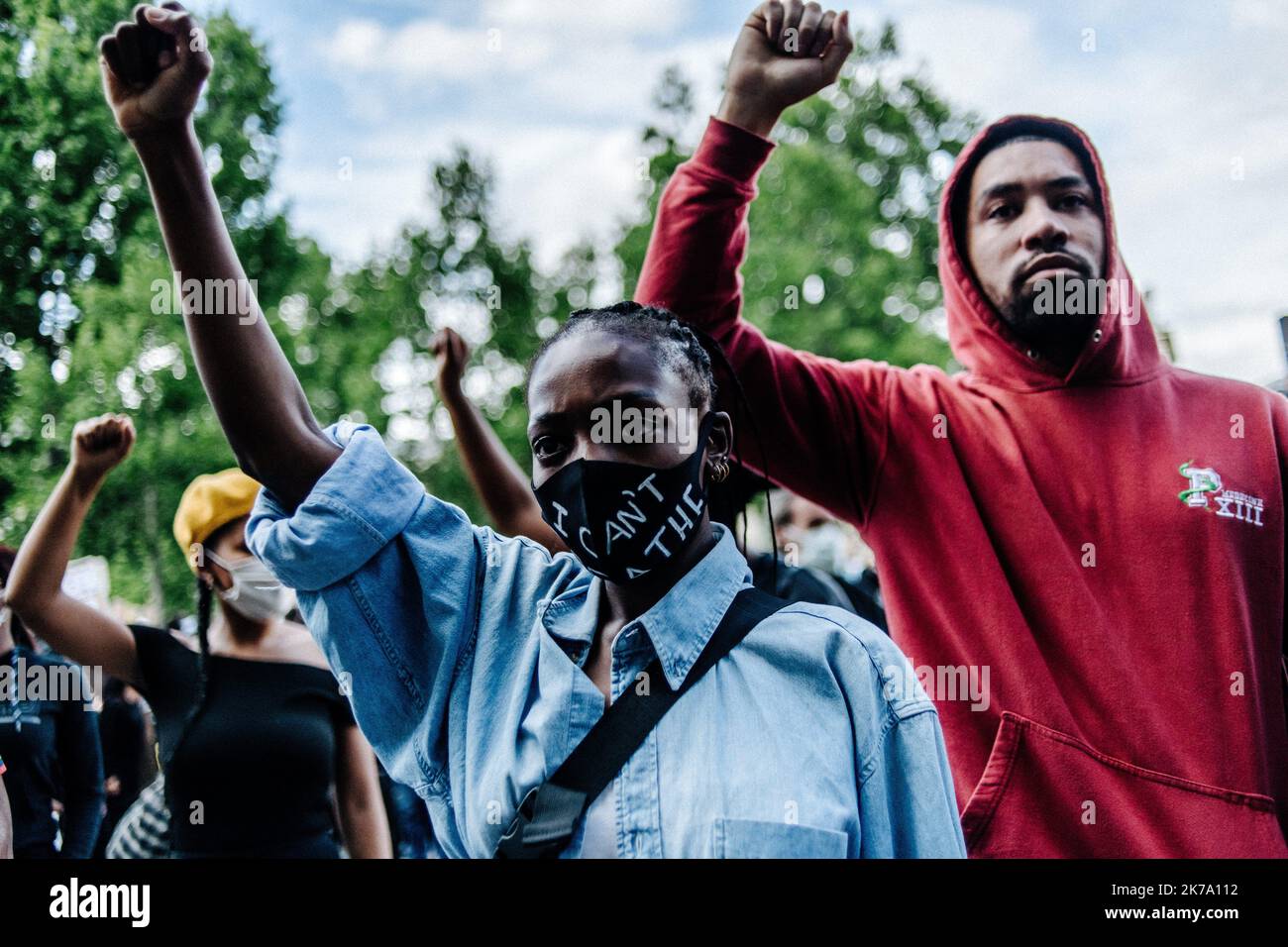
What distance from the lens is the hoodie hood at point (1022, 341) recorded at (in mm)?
1943

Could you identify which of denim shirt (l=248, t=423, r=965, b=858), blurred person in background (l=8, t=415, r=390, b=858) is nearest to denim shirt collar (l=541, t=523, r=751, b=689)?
denim shirt (l=248, t=423, r=965, b=858)

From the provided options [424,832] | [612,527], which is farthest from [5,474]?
[612,527]

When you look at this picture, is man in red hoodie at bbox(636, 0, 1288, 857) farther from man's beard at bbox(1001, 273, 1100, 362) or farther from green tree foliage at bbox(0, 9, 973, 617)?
green tree foliage at bbox(0, 9, 973, 617)

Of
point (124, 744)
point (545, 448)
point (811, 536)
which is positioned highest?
point (811, 536)

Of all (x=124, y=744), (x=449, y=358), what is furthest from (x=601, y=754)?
(x=124, y=744)

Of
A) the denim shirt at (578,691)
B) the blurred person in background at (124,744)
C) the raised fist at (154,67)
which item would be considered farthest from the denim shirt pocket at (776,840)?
the blurred person in background at (124,744)

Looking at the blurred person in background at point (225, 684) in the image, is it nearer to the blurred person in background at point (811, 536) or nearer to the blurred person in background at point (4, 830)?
the blurred person in background at point (4, 830)

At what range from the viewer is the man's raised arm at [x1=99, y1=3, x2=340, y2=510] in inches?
52.8

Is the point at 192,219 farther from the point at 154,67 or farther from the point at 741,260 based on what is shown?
the point at 741,260

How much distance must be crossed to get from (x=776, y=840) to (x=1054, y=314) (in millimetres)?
1187

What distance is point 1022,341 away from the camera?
2004 mm

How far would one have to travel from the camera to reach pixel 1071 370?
1955mm
